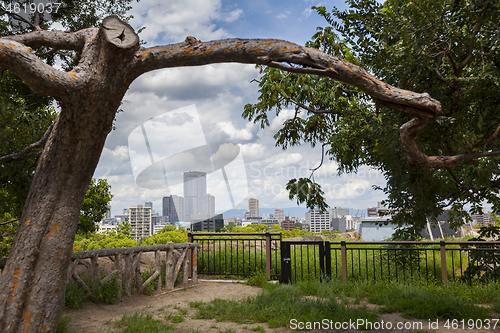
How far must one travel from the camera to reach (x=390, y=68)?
21.6ft

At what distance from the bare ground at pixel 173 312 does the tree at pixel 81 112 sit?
135 cm

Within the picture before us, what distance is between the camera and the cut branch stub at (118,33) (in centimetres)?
342

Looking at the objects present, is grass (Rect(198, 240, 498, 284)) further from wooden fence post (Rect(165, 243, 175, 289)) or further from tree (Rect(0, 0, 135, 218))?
tree (Rect(0, 0, 135, 218))

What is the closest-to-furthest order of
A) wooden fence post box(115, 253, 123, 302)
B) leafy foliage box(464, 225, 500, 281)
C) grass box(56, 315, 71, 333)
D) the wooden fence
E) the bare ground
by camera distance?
grass box(56, 315, 71, 333)
the bare ground
the wooden fence
wooden fence post box(115, 253, 123, 302)
leafy foliage box(464, 225, 500, 281)

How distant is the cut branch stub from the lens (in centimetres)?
342

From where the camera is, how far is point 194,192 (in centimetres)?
978

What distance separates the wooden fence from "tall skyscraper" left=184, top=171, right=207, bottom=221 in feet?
3.71

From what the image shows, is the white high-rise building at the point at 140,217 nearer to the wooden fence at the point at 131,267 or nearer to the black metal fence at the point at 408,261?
the wooden fence at the point at 131,267

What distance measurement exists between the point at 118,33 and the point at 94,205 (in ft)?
24.4

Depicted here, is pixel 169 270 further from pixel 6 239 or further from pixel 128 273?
pixel 6 239

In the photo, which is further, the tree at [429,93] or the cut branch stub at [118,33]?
the tree at [429,93]

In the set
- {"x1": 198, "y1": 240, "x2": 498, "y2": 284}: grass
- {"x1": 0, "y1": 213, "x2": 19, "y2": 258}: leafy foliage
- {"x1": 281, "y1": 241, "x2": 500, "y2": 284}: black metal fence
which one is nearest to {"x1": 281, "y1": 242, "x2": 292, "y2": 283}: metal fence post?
{"x1": 281, "y1": 241, "x2": 500, "y2": 284}: black metal fence

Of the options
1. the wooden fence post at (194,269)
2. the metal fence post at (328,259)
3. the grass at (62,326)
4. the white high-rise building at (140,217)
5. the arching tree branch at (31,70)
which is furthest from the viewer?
the white high-rise building at (140,217)

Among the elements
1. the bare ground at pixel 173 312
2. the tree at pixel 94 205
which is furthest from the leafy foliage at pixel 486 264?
the tree at pixel 94 205
